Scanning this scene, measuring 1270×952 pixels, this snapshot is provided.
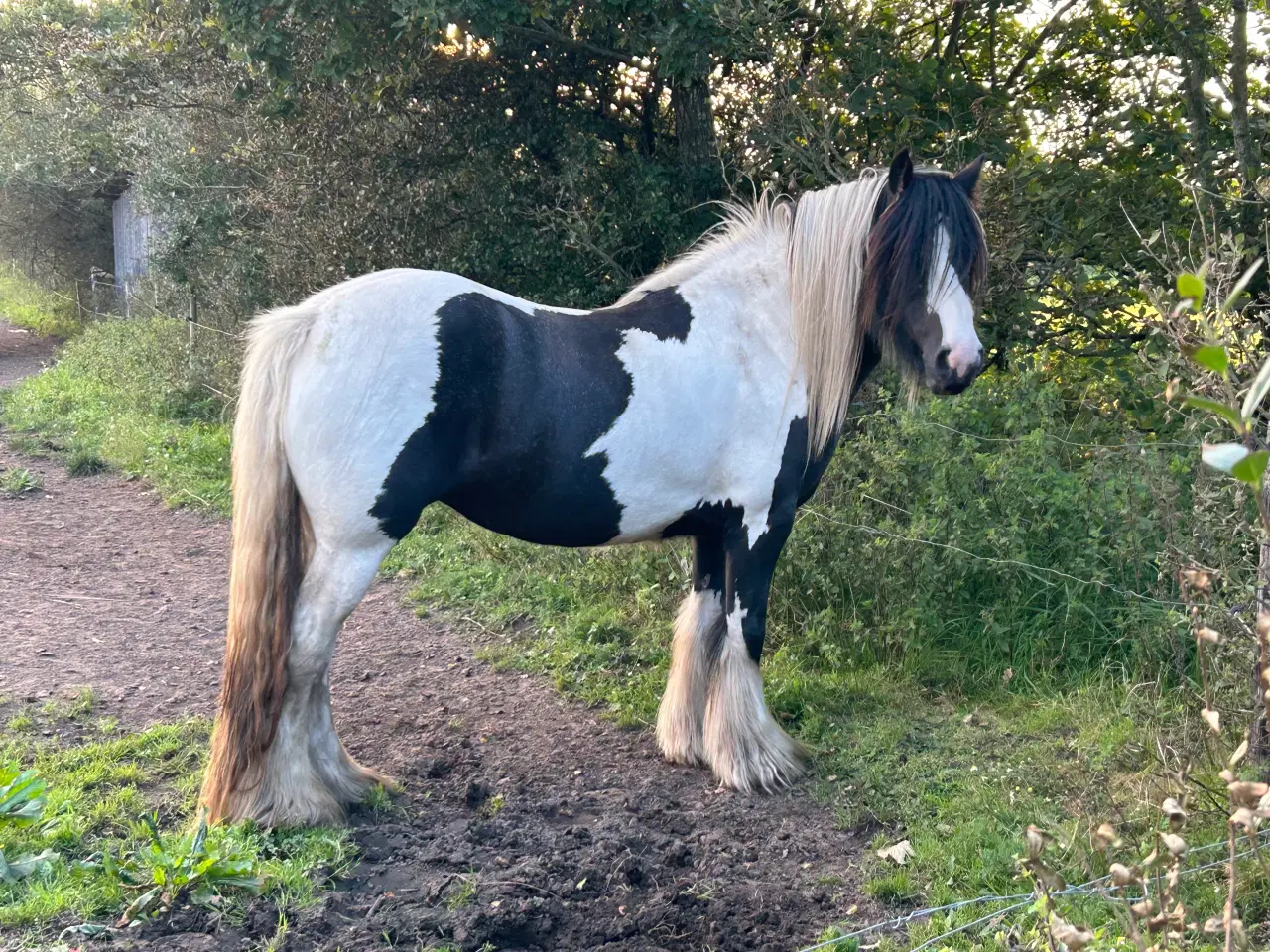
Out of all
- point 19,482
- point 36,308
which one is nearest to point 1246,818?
point 19,482

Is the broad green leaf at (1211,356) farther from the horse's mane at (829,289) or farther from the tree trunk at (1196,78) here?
the tree trunk at (1196,78)

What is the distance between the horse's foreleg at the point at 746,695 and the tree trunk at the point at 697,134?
12.3ft

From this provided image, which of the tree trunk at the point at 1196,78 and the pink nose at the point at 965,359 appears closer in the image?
the pink nose at the point at 965,359

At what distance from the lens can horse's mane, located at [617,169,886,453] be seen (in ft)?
10.9

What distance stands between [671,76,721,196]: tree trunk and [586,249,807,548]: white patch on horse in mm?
3237

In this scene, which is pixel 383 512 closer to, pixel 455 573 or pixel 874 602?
pixel 874 602

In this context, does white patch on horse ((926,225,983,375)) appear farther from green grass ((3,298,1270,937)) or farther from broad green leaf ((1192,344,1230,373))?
broad green leaf ((1192,344,1230,373))

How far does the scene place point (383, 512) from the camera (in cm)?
292

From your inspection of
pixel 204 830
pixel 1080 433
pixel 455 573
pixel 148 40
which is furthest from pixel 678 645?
pixel 148 40

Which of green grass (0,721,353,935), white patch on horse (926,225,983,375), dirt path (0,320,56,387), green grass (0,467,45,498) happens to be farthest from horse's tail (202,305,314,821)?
dirt path (0,320,56,387)

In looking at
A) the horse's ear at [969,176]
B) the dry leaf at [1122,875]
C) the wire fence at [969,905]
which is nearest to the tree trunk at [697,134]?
the horse's ear at [969,176]

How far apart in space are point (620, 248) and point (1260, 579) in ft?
15.5

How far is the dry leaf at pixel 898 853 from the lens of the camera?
9.59 feet

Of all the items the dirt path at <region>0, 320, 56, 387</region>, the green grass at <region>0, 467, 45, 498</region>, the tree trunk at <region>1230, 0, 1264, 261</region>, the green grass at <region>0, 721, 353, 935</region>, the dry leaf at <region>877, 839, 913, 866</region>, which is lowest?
the dry leaf at <region>877, 839, 913, 866</region>
